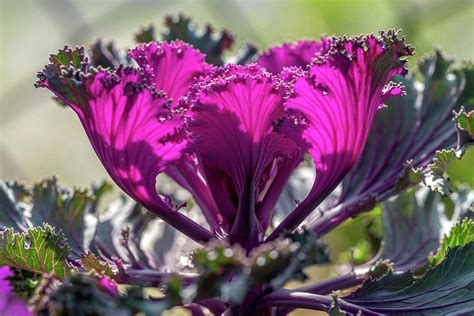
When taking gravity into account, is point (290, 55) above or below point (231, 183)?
above

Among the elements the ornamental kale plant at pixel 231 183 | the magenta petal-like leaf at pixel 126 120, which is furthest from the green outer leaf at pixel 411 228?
the magenta petal-like leaf at pixel 126 120

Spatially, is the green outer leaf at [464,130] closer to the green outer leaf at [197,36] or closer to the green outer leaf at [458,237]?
the green outer leaf at [458,237]

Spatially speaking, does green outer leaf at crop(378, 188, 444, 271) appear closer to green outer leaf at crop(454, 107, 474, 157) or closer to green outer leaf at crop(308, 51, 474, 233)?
green outer leaf at crop(308, 51, 474, 233)

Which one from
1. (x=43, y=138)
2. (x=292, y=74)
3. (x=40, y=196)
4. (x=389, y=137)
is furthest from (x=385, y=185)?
(x=43, y=138)

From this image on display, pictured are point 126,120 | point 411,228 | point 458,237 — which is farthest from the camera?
point 411,228

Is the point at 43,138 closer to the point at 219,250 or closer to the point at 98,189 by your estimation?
the point at 98,189

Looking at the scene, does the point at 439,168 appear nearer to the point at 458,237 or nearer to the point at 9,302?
the point at 458,237

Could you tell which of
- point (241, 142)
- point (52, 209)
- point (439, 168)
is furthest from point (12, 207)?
point (439, 168)

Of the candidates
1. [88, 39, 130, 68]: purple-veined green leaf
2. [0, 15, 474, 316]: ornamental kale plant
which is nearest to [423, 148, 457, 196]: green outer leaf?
[0, 15, 474, 316]: ornamental kale plant
